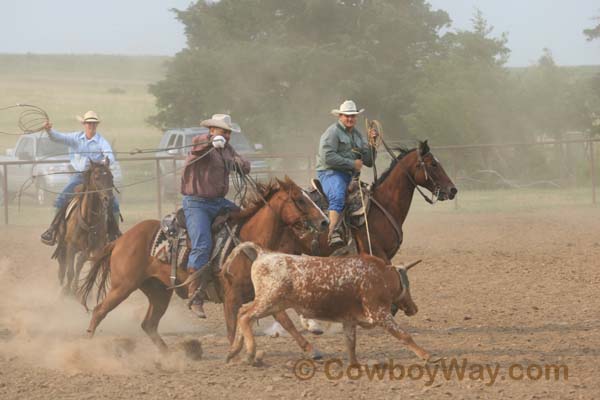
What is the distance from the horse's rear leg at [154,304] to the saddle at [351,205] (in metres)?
1.59

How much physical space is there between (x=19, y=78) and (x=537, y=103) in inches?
2016

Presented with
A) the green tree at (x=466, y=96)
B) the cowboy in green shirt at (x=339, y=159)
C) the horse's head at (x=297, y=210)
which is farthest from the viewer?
the green tree at (x=466, y=96)

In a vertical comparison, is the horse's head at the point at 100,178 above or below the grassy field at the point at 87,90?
below

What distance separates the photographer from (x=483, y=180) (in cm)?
2281

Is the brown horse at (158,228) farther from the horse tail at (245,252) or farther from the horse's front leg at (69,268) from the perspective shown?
the horse's front leg at (69,268)

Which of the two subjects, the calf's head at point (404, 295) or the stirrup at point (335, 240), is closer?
the calf's head at point (404, 295)

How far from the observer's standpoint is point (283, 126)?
2994cm

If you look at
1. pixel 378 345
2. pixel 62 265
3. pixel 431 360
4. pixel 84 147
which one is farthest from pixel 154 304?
pixel 84 147

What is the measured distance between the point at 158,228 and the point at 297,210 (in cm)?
118

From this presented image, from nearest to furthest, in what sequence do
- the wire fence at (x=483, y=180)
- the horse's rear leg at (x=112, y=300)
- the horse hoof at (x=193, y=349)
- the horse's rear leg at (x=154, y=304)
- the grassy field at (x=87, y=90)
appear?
the horse hoof at (x=193, y=349)
the horse's rear leg at (x=112, y=300)
the horse's rear leg at (x=154, y=304)
the wire fence at (x=483, y=180)
the grassy field at (x=87, y=90)

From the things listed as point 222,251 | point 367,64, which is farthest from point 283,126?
point 222,251

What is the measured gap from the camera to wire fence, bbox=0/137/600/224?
2095 cm

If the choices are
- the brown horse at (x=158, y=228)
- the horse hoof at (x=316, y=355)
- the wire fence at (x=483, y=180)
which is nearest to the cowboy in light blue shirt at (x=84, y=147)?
the brown horse at (x=158, y=228)

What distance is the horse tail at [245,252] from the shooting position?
22.8 feet
